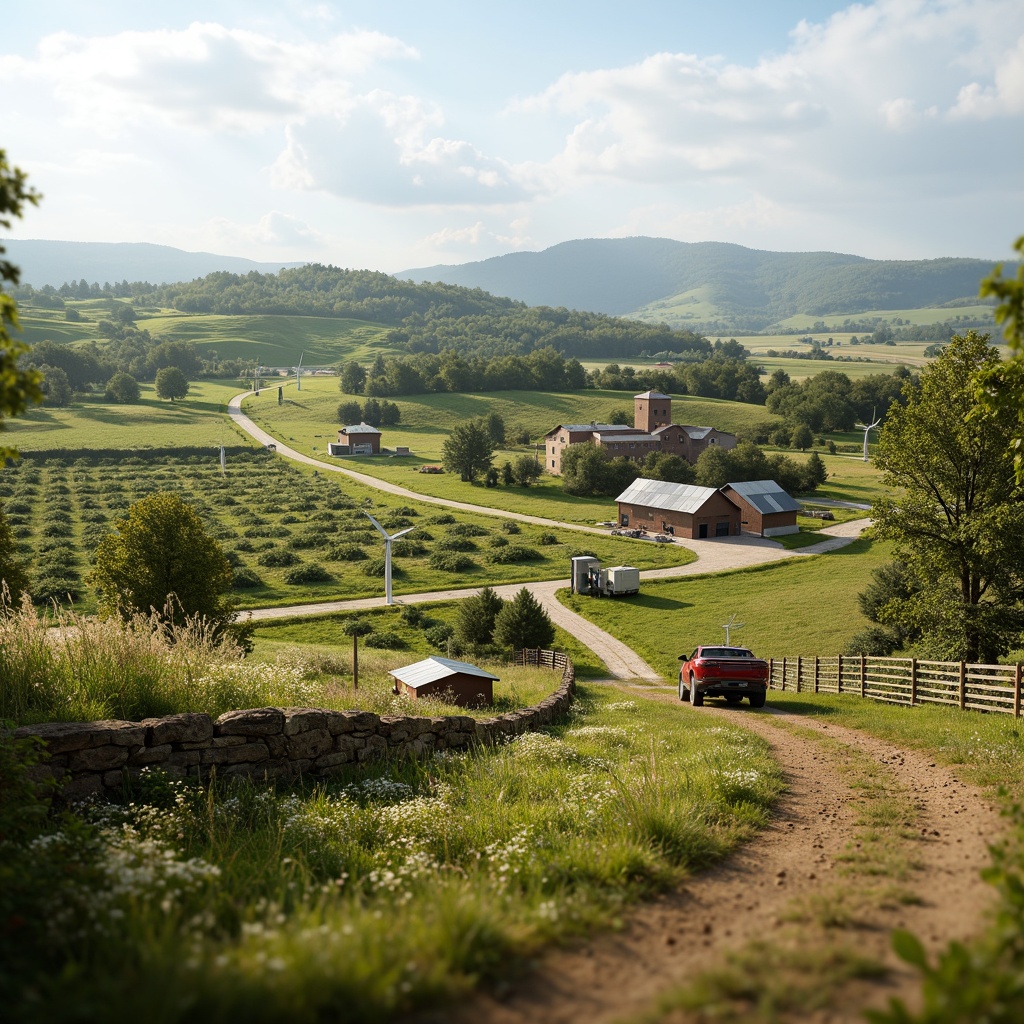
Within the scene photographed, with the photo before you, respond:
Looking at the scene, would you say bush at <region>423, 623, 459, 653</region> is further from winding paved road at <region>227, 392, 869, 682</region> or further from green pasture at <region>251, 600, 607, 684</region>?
winding paved road at <region>227, 392, 869, 682</region>

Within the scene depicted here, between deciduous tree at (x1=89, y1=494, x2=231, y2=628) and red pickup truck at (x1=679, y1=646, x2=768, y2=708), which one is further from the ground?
deciduous tree at (x1=89, y1=494, x2=231, y2=628)

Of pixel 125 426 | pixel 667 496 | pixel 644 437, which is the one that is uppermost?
pixel 125 426

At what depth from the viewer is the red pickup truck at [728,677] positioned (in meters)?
20.6

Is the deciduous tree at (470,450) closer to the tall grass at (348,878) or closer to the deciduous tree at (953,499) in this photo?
the deciduous tree at (953,499)

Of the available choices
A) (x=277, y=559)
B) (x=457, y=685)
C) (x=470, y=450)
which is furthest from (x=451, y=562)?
(x=457, y=685)

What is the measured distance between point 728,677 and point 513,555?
42376mm

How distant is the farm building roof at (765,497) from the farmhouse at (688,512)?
58.2 inches

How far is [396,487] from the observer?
93125 millimetres

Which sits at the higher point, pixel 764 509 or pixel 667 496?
pixel 667 496

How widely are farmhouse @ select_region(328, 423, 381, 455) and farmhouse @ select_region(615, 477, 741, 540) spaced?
5111 cm

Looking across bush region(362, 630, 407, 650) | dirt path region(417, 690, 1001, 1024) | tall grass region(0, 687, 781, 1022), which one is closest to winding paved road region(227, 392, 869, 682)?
bush region(362, 630, 407, 650)

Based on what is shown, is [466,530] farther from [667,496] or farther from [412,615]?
[412,615]

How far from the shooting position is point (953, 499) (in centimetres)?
2362

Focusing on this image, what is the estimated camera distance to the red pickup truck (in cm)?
2059
